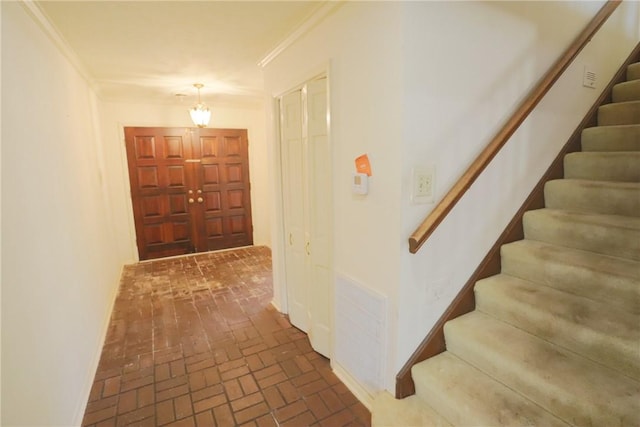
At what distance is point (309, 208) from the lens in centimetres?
246

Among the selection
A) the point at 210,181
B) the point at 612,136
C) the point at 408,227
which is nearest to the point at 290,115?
the point at 408,227

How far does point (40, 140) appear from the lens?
1807 mm

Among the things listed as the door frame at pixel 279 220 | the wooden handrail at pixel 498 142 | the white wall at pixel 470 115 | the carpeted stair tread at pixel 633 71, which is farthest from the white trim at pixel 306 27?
the carpeted stair tread at pixel 633 71

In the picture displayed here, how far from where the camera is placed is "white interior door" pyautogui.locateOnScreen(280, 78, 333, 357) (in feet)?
7.39

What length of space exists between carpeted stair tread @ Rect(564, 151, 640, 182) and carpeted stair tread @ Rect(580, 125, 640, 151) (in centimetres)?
16

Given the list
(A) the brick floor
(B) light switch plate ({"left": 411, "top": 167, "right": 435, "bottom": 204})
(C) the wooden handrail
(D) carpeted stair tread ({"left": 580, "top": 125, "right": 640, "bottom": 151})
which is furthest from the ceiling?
(A) the brick floor

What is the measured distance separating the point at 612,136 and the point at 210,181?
4807 mm

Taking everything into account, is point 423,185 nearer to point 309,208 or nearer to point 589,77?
point 309,208

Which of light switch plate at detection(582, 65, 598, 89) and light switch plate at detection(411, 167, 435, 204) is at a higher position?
light switch plate at detection(582, 65, 598, 89)

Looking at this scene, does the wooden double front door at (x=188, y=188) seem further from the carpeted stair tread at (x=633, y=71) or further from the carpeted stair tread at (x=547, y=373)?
the carpeted stair tread at (x=633, y=71)

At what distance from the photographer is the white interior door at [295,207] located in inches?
101

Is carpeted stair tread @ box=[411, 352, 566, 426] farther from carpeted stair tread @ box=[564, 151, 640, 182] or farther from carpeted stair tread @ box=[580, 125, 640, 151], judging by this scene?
carpeted stair tread @ box=[580, 125, 640, 151]

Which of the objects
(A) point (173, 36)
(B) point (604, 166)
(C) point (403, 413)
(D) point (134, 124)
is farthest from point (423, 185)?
(D) point (134, 124)

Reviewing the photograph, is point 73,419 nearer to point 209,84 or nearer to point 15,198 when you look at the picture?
point 15,198
